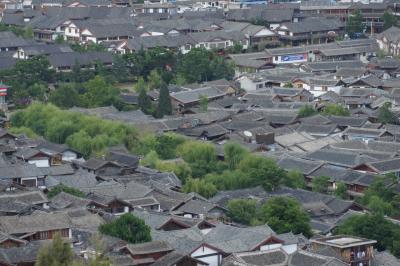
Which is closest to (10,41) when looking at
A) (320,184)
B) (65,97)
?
(65,97)

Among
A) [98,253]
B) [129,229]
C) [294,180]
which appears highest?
[98,253]

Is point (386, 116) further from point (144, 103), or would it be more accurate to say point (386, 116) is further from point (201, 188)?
point (201, 188)

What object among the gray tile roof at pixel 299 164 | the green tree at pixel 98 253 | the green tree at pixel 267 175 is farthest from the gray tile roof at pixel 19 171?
the green tree at pixel 98 253

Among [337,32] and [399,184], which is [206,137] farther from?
[337,32]

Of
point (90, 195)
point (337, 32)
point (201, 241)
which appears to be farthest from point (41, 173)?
point (337, 32)

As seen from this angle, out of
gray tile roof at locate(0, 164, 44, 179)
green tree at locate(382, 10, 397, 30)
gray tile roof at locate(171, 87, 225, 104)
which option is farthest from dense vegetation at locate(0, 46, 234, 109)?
green tree at locate(382, 10, 397, 30)

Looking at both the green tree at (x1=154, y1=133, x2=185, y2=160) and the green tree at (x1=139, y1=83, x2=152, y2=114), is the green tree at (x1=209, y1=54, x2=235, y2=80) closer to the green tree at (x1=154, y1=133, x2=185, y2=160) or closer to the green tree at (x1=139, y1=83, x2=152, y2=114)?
the green tree at (x1=139, y1=83, x2=152, y2=114)

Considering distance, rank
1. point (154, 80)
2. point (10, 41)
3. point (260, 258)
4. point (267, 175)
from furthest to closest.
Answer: point (10, 41), point (154, 80), point (267, 175), point (260, 258)
